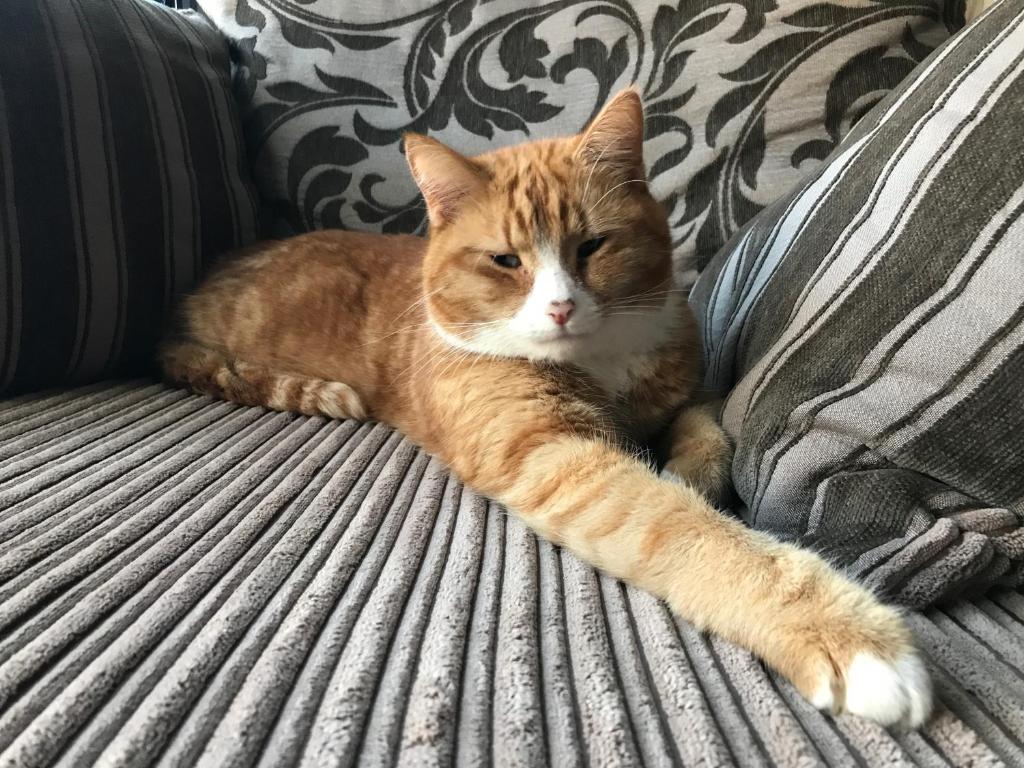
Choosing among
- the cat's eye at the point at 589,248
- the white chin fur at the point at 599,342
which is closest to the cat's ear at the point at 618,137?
the cat's eye at the point at 589,248

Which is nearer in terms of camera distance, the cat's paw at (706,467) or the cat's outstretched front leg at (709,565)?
the cat's outstretched front leg at (709,565)

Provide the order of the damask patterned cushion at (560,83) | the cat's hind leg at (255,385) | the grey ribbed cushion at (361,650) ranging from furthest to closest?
1. the damask patterned cushion at (560,83)
2. the cat's hind leg at (255,385)
3. the grey ribbed cushion at (361,650)

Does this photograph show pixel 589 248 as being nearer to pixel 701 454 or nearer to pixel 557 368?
pixel 557 368

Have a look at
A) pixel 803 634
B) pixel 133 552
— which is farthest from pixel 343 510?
pixel 803 634

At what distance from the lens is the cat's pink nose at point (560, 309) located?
1.09 metres

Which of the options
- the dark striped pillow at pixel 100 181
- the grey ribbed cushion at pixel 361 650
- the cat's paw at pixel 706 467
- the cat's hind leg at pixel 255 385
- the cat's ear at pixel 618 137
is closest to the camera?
the grey ribbed cushion at pixel 361 650

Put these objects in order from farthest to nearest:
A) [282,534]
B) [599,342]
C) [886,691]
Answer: [599,342]
[282,534]
[886,691]

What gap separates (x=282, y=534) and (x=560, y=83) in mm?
1267

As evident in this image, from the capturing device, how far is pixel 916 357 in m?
0.82

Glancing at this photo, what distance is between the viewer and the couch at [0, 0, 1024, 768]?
571 mm

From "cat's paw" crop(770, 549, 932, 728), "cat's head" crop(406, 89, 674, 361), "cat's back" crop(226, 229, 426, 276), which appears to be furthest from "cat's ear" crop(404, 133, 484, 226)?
"cat's paw" crop(770, 549, 932, 728)

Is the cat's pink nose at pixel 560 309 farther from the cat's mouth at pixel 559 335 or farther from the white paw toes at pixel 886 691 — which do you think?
the white paw toes at pixel 886 691

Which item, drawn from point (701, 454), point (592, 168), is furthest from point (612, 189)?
point (701, 454)

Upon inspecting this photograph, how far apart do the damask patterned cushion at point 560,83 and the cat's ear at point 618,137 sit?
1.60ft
